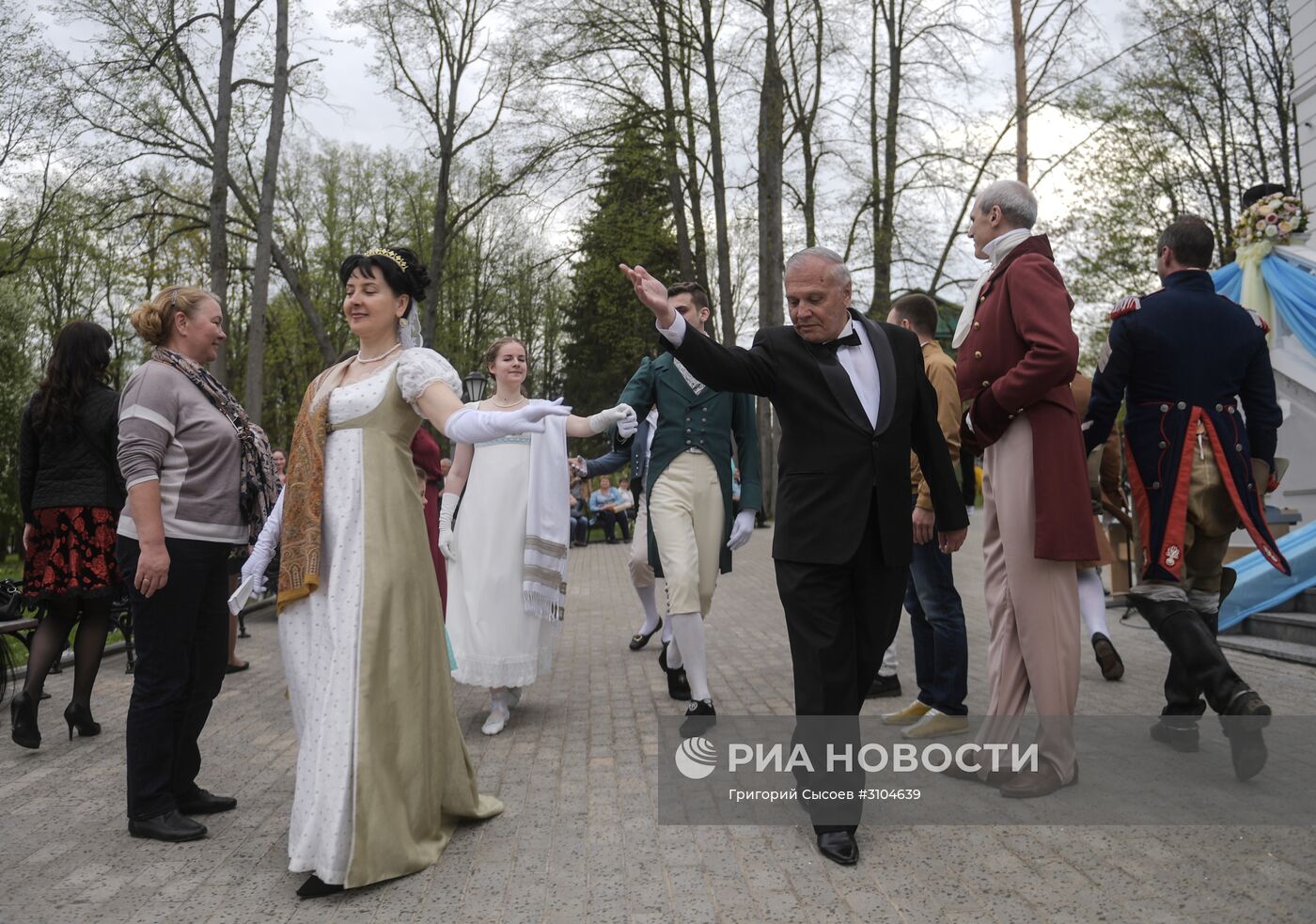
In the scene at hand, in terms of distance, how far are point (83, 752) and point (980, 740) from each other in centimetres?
450

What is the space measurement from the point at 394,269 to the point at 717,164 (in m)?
23.1

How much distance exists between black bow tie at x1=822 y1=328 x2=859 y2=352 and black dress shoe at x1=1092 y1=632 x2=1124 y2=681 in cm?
368

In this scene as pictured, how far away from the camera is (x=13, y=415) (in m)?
26.3

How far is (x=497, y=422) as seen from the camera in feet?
10.1

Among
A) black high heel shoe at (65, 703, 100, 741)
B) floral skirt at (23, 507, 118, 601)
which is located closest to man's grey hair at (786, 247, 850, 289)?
floral skirt at (23, 507, 118, 601)

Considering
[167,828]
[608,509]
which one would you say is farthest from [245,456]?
[608,509]

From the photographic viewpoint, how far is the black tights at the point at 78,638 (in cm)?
571

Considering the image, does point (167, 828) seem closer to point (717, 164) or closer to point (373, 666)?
point (373, 666)

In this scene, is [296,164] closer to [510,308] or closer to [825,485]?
[510,308]

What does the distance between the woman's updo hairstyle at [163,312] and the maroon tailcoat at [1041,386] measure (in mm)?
3217

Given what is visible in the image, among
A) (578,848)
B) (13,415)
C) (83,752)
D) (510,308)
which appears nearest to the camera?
(578,848)

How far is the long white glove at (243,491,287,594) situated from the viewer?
398cm

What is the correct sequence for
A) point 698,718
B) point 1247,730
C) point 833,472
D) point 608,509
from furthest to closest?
point 608,509 < point 698,718 < point 1247,730 < point 833,472

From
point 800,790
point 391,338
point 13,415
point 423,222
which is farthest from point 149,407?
point 423,222
